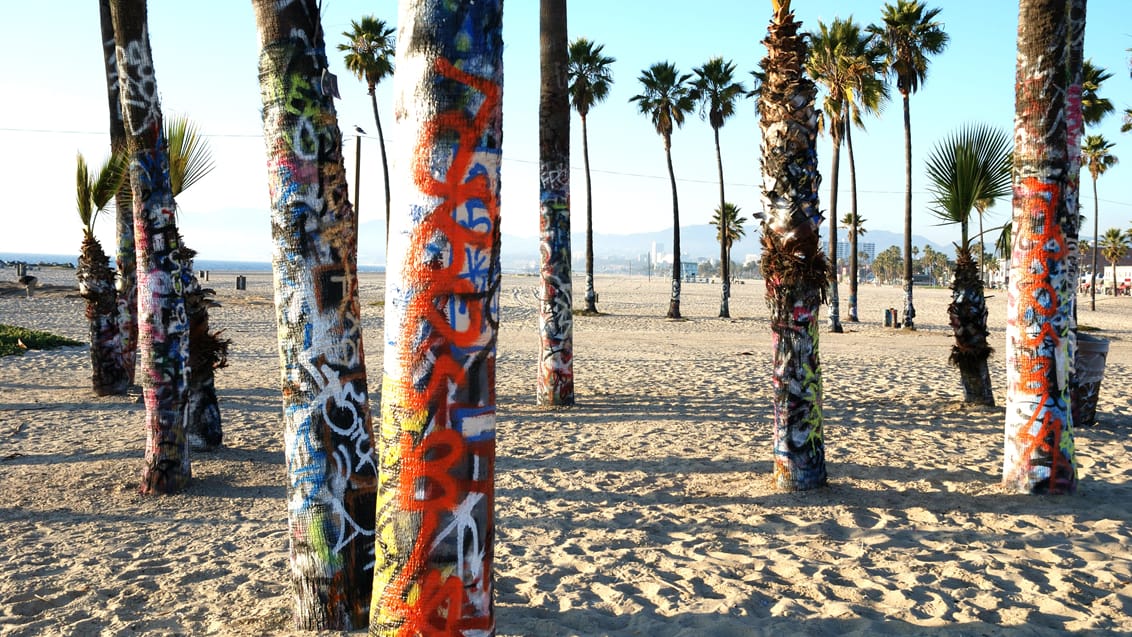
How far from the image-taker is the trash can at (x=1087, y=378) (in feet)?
30.6

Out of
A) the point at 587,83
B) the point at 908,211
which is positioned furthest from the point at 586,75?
the point at 908,211

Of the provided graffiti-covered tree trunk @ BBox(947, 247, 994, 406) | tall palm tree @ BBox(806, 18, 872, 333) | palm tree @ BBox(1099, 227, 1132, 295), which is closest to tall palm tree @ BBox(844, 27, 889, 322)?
tall palm tree @ BBox(806, 18, 872, 333)

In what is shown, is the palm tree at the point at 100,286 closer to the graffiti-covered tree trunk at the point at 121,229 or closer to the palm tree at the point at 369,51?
the graffiti-covered tree trunk at the point at 121,229

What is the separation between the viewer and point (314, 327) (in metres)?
3.74

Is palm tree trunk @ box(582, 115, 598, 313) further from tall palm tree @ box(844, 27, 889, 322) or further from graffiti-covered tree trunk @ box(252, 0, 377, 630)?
graffiti-covered tree trunk @ box(252, 0, 377, 630)

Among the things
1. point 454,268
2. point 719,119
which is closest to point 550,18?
point 454,268

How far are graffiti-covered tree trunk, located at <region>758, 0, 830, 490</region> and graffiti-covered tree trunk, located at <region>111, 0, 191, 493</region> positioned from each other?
526 cm

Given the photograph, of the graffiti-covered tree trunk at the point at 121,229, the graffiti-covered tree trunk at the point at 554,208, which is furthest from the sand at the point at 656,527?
the graffiti-covered tree trunk at the point at 121,229

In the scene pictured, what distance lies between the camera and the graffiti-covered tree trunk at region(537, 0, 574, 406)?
10.6m

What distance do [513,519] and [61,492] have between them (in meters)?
4.19

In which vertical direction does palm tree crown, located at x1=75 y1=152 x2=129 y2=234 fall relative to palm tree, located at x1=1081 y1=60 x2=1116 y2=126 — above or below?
below

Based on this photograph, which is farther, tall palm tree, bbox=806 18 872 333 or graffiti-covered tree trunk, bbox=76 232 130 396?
tall palm tree, bbox=806 18 872 333

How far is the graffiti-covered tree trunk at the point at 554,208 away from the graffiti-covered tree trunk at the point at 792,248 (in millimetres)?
4426

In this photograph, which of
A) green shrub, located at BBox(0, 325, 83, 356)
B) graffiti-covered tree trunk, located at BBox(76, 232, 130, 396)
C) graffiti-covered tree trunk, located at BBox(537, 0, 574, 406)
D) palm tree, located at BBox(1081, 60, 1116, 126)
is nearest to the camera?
graffiti-covered tree trunk, located at BBox(537, 0, 574, 406)
